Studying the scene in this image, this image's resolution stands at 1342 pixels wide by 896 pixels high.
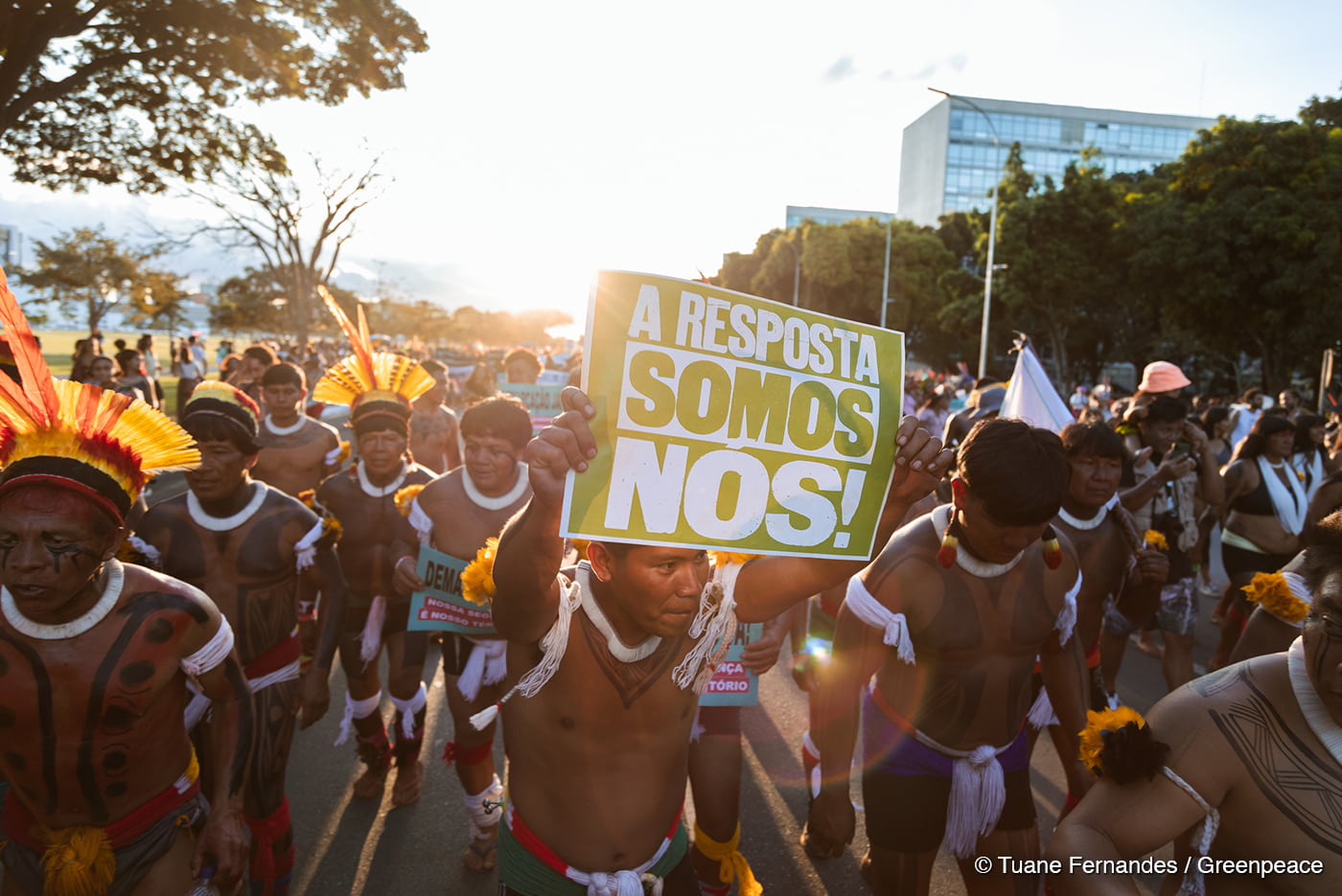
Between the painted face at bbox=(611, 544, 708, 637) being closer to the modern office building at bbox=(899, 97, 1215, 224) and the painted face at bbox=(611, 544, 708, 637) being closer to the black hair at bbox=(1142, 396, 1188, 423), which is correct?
the black hair at bbox=(1142, 396, 1188, 423)

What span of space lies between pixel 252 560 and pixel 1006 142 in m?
90.4

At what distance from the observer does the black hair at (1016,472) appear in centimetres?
278

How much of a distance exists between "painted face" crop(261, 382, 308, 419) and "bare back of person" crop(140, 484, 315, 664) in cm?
306

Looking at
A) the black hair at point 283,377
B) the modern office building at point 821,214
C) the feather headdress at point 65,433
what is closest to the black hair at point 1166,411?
the feather headdress at point 65,433

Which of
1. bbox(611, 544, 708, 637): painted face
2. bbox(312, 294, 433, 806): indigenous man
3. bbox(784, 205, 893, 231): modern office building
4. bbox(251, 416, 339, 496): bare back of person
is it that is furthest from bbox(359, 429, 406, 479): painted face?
bbox(784, 205, 893, 231): modern office building

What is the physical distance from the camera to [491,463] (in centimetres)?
445

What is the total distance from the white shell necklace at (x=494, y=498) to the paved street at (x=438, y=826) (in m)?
1.76

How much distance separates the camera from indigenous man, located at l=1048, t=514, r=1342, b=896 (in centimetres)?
188

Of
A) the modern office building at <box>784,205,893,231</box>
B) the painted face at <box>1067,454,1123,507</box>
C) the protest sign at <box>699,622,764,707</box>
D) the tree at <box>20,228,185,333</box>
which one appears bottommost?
the protest sign at <box>699,622,764,707</box>

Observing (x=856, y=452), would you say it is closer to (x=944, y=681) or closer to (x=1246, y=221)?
(x=944, y=681)

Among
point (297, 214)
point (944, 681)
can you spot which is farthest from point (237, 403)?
point (297, 214)

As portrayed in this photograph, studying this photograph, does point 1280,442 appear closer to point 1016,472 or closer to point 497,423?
point 1016,472

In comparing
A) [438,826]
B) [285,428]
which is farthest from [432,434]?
[438,826]

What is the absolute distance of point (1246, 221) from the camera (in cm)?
2397
